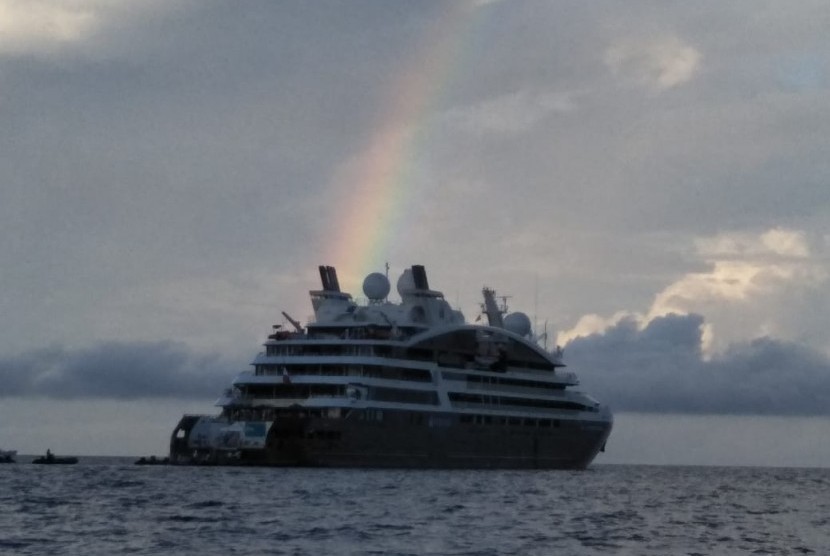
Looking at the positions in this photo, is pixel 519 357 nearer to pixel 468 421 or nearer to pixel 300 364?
pixel 468 421

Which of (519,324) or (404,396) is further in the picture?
(519,324)

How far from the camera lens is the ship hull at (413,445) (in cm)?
9612

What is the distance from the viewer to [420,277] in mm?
113500

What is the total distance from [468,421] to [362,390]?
12.7 m

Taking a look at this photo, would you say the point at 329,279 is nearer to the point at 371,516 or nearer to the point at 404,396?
the point at 404,396

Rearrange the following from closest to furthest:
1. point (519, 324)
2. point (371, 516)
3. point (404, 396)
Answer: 1. point (371, 516)
2. point (404, 396)
3. point (519, 324)

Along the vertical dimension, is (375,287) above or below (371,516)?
above

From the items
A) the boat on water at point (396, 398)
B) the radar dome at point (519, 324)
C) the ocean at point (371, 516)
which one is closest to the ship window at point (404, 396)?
the boat on water at point (396, 398)

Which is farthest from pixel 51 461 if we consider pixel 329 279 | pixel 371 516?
pixel 371 516

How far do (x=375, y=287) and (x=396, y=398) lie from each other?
13463 millimetres

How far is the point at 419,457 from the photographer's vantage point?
10400 centimetres

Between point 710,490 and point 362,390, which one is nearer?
point 362,390

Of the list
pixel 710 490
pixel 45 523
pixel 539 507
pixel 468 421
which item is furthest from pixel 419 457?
pixel 45 523

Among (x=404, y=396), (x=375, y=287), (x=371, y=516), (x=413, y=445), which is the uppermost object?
(x=375, y=287)
